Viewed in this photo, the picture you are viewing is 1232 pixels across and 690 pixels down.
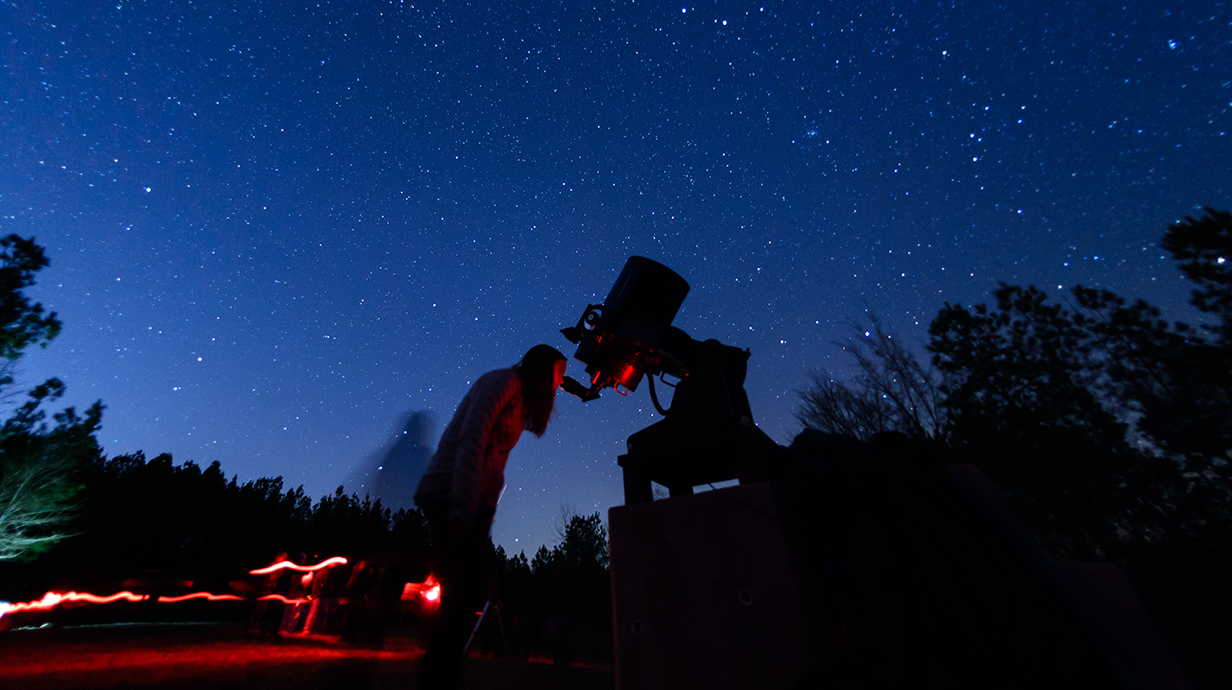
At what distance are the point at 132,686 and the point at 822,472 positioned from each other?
121 inches

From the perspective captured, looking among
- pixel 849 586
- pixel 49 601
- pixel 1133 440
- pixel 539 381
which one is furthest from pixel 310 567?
pixel 1133 440

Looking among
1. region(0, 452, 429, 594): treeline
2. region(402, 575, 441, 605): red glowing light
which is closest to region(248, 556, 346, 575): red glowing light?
region(402, 575, 441, 605): red glowing light

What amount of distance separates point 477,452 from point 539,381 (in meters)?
0.55

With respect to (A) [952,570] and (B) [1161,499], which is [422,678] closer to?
(A) [952,570]

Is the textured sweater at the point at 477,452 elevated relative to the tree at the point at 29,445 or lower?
lower

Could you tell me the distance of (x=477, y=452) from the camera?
1.98 m

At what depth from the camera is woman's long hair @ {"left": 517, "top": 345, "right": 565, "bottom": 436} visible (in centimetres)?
239

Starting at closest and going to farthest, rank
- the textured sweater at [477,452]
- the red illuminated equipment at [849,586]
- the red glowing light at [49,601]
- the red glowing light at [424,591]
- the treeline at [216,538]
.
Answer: the red illuminated equipment at [849,586], the textured sweater at [477,452], the red glowing light at [49,601], the red glowing light at [424,591], the treeline at [216,538]

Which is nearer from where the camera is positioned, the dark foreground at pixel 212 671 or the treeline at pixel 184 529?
the dark foreground at pixel 212 671

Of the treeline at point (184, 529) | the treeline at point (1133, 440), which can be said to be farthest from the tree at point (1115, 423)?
the treeline at point (184, 529)

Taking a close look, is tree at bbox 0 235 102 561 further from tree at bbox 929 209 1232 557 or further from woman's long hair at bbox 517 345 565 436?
tree at bbox 929 209 1232 557

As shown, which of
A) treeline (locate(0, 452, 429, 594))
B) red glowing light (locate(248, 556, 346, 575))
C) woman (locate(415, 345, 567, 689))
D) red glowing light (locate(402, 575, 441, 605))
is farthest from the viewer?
treeline (locate(0, 452, 429, 594))

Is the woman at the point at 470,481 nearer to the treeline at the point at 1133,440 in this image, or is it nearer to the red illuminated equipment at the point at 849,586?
the red illuminated equipment at the point at 849,586

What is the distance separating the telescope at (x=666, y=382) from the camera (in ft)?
5.89
